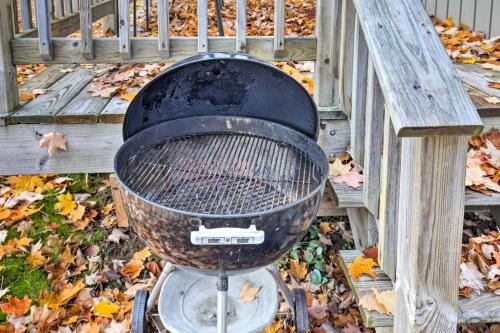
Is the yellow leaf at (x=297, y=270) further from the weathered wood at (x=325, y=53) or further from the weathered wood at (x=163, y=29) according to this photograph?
the weathered wood at (x=163, y=29)

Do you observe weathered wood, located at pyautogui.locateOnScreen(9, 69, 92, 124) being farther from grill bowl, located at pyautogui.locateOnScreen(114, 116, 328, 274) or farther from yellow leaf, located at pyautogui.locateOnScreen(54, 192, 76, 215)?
grill bowl, located at pyautogui.locateOnScreen(114, 116, 328, 274)

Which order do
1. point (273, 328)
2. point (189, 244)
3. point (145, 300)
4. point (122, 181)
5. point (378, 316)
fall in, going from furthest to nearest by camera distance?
point (273, 328) → point (145, 300) → point (378, 316) → point (122, 181) → point (189, 244)

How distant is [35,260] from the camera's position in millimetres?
3277

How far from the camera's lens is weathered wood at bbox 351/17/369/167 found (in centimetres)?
268

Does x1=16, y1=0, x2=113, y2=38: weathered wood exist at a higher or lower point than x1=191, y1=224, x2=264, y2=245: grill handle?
higher

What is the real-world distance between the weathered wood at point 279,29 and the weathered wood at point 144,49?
40 mm

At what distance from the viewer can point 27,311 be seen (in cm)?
292

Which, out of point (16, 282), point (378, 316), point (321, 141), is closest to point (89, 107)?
point (16, 282)

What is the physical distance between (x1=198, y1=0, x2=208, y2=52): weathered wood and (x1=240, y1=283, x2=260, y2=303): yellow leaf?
4.34 ft

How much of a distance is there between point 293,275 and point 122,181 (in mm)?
1466

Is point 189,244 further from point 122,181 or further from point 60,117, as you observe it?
point 60,117

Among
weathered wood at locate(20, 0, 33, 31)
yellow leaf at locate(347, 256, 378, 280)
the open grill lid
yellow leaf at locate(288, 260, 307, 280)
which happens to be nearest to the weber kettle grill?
the open grill lid

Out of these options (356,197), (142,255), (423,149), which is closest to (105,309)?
(142,255)

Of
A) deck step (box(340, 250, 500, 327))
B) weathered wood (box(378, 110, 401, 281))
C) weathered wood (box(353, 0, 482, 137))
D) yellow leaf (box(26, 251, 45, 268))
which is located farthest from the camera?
yellow leaf (box(26, 251, 45, 268))
